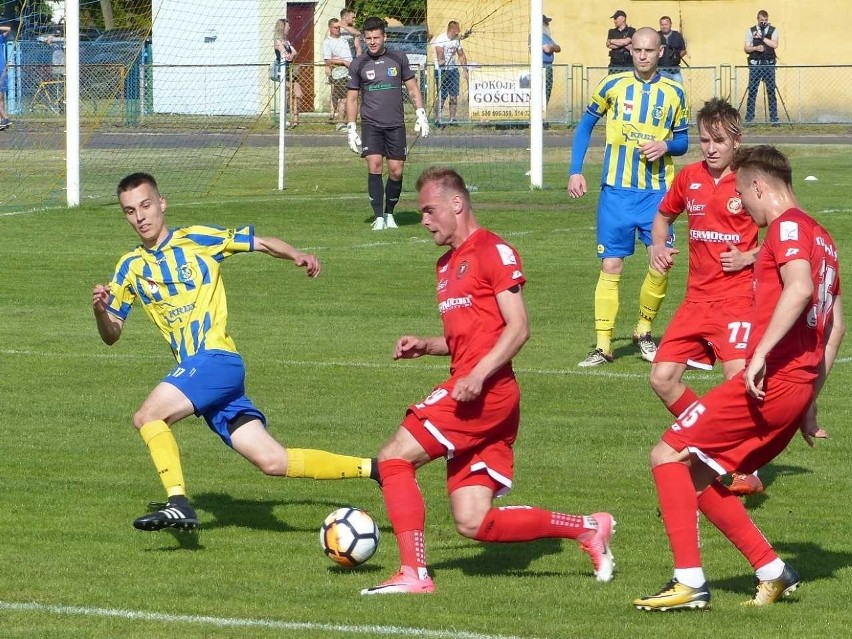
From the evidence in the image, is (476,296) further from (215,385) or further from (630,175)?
(630,175)

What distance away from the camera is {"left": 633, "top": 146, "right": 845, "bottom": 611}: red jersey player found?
5.88 meters

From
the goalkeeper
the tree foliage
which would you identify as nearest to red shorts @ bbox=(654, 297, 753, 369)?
the goalkeeper

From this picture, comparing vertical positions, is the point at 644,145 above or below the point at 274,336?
above

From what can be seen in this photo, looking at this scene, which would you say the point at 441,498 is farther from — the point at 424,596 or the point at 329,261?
the point at 329,261

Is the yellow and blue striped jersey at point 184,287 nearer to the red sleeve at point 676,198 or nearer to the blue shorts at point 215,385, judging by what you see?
the blue shorts at point 215,385

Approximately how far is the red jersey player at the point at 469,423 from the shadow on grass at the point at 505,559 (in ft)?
1.05

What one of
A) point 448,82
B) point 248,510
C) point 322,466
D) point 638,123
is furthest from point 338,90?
point 322,466

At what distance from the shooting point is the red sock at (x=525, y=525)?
6.40m

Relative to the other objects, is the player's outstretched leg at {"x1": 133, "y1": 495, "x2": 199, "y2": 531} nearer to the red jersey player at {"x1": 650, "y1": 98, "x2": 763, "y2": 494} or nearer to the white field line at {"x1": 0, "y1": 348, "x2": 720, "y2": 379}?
the red jersey player at {"x1": 650, "y1": 98, "x2": 763, "y2": 494}

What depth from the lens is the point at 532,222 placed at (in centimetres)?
2016

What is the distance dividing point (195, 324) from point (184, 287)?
18cm

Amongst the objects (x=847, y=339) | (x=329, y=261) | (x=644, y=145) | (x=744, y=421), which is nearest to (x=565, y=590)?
(x=744, y=421)

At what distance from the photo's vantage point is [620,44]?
33125 millimetres

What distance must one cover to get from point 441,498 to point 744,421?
2467 millimetres
